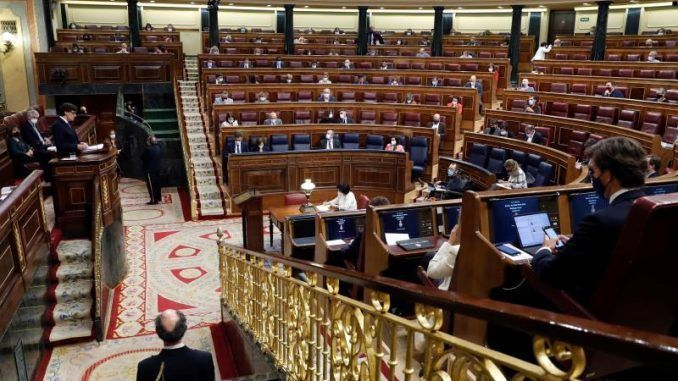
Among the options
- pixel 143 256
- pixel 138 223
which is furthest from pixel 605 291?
pixel 138 223

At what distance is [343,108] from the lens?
37.3 ft

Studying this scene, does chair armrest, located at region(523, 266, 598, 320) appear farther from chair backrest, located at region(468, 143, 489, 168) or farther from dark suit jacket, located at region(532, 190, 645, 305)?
chair backrest, located at region(468, 143, 489, 168)

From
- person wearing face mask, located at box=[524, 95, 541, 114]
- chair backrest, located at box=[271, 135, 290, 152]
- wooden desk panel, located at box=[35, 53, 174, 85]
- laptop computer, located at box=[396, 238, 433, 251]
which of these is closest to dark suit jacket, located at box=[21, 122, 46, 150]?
chair backrest, located at box=[271, 135, 290, 152]

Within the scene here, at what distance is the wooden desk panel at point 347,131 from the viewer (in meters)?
10.0

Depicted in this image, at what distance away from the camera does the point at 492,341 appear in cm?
290

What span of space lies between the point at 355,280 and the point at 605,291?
80cm

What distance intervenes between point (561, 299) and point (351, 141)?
8535mm

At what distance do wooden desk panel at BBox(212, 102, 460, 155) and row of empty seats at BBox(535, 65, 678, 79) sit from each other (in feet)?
13.3

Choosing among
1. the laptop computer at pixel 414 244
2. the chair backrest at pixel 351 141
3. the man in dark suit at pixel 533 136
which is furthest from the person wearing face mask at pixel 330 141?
the laptop computer at pixel 414 244

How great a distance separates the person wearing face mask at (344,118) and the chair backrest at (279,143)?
1448mm

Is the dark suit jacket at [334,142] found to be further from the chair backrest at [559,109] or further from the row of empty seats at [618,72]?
the row of empty seats at [618,72]

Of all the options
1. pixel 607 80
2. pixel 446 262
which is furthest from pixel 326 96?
pixel 446 262

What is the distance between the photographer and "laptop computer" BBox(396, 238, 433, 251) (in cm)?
424

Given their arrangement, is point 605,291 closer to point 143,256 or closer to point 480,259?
point 480,259
